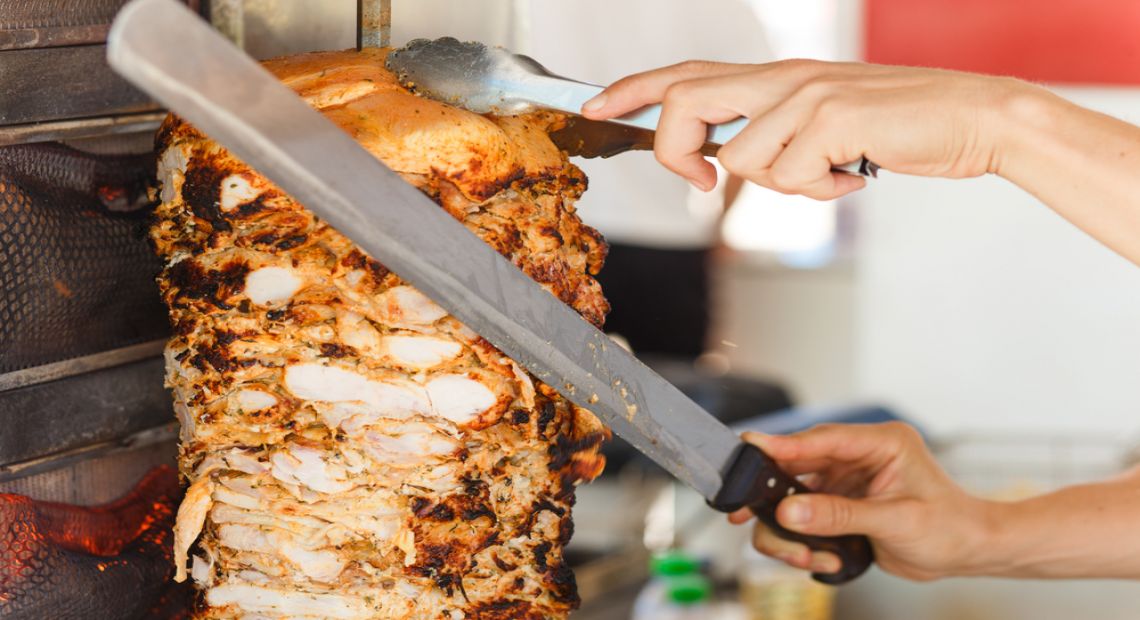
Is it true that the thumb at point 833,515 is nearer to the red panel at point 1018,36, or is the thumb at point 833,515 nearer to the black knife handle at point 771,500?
the black knife handle at point 771,500

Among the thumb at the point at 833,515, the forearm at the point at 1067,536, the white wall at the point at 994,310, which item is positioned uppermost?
the thumb at the point at 833,515

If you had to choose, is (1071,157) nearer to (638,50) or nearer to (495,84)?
(495,84)

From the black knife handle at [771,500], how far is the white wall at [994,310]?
3.37 metres

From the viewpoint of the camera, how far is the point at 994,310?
493 centimetres

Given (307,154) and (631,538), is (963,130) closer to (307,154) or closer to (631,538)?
(307,154)

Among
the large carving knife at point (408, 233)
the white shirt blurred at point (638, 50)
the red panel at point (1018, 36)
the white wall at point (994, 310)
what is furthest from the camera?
the white wall at point (994, 310)

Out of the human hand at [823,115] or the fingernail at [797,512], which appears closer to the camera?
the human hand at [823,115]

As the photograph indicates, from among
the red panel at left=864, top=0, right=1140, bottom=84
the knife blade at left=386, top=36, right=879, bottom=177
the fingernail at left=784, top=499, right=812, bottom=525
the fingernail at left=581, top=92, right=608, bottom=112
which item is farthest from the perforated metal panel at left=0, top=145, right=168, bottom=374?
the red panel at left=864, top=0, right=1140, bottom=84

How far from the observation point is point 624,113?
107 cm

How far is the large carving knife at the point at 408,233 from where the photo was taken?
0.67 meters

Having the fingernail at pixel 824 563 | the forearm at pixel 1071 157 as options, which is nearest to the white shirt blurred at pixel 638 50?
the fingernail at pixel 824 563

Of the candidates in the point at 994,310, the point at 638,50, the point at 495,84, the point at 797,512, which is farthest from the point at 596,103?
the point at 994,310

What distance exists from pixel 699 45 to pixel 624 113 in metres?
1.48

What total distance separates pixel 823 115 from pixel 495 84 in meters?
0.30
